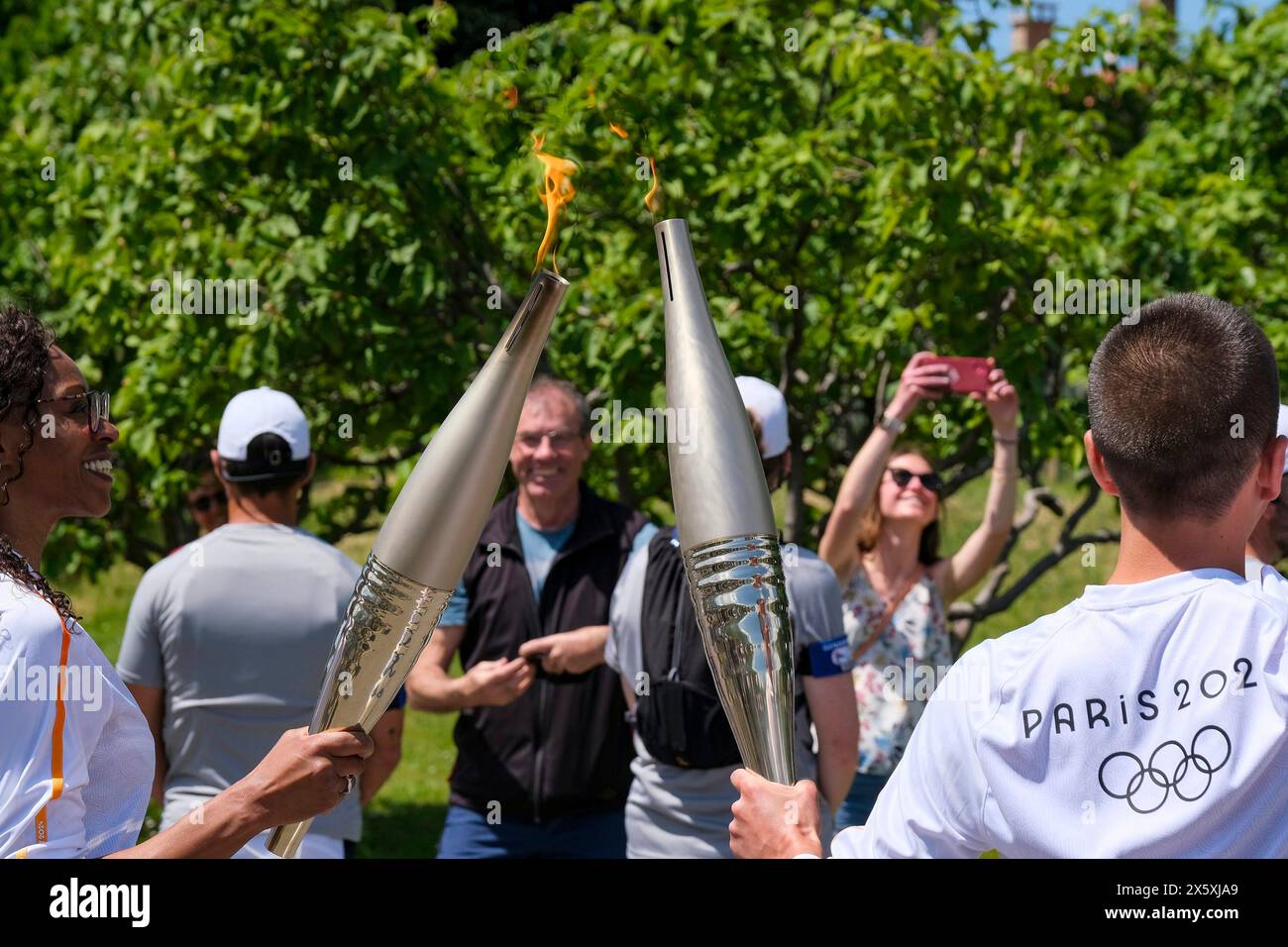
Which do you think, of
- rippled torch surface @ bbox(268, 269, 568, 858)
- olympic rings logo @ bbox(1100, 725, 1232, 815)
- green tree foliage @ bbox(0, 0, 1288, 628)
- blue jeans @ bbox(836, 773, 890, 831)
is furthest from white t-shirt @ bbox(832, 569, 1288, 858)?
green tree foliage @ bbox(0, 0, 1288, 628)

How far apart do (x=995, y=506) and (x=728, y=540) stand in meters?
2.77

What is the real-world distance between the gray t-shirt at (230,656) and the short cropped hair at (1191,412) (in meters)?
2.33

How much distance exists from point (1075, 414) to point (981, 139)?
1.24 m

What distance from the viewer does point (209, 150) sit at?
562 cm

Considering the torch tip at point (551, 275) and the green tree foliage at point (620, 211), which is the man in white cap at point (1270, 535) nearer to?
the torch tip at point (551, 275)

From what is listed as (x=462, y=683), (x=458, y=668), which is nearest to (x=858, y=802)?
(x=462, y=683)

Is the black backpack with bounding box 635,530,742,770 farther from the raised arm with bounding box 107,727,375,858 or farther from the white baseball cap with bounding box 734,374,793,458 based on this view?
the raised arm with bounding box 107,727,375,858

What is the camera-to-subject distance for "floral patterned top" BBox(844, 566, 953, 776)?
4.26 m

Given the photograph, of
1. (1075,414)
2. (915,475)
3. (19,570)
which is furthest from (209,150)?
(19,570)

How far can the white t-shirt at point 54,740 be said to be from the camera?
1.88m

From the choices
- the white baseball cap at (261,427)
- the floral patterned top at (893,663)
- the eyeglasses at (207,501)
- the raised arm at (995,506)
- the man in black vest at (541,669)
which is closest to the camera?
the white baseball cap at (261,427)

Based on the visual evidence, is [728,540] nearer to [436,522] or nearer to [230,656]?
[436,522]

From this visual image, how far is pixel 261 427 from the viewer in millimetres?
3775

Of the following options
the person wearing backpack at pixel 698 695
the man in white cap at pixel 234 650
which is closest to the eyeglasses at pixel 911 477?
the person wearing backpack at pixel 698 695
